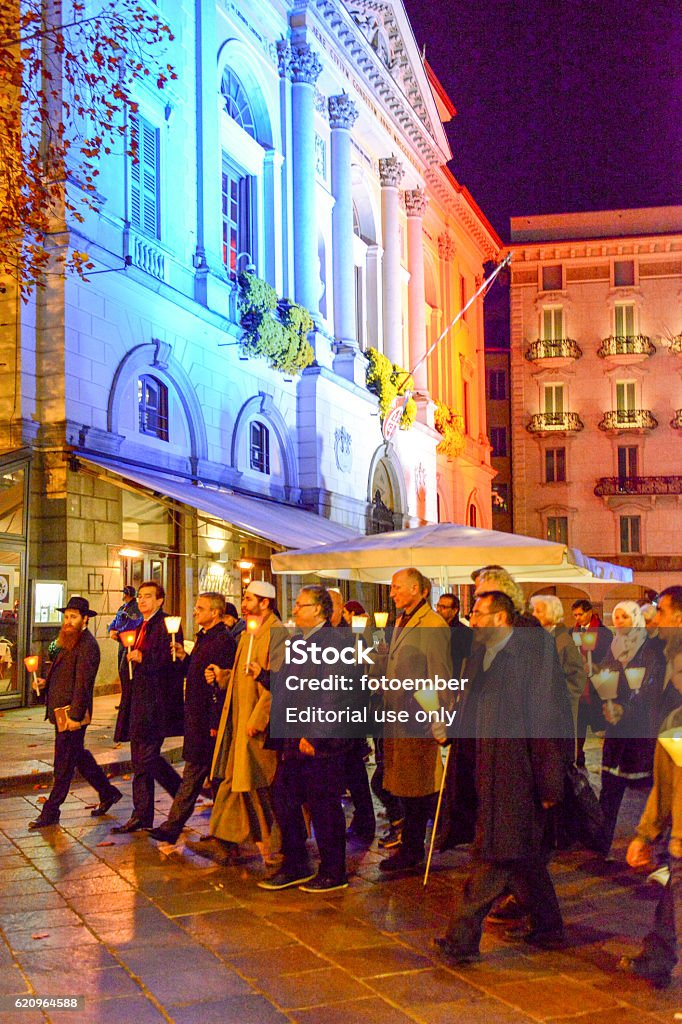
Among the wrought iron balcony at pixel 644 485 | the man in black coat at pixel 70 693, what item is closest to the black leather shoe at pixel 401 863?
the man in black coat at pixel 70 693

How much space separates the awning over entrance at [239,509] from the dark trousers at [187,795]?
6.81 meters

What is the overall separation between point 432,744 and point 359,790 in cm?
132

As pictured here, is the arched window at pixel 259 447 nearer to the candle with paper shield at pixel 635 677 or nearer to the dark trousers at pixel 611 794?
the dark trousers at pixel 611 794

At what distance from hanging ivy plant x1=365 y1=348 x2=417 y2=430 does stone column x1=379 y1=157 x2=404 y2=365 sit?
1.10 m

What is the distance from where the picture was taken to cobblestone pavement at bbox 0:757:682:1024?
4703mm

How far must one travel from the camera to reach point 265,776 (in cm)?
726

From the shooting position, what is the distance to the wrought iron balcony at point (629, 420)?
4756cm

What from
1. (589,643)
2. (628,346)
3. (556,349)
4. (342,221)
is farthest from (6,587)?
(628,346)

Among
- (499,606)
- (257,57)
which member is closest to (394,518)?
(257,57)

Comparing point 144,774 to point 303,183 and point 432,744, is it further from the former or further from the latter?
point 303,183

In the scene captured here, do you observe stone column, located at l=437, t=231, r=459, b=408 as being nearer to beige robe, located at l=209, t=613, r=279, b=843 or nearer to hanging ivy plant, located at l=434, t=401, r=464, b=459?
hanging ivy plant, located at l=434, t=401, r=464, b=459

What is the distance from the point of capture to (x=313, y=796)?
6.79 m

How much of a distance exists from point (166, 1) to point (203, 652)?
16.8m

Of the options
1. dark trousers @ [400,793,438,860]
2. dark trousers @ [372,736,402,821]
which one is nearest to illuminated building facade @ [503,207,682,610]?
dark trousers @ [372,736,402,821]
